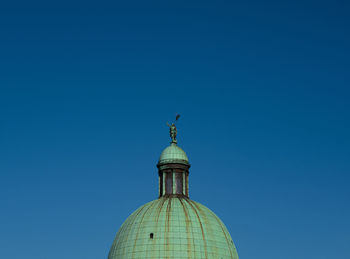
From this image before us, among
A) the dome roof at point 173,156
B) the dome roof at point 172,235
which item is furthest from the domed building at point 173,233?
the dome roof at point 173,156

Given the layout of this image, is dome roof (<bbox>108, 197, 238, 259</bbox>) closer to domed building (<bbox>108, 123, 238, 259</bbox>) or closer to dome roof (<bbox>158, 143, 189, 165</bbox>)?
domed building (<bbox>108, 123, 238, 259</bbox>)

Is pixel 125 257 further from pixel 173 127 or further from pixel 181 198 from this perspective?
pixel 173 127

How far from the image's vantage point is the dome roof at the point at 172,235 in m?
73.8

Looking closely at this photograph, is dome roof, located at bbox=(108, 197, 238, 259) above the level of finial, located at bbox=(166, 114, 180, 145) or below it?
below

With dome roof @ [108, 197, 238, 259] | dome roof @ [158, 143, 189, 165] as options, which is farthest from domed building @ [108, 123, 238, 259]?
dome roof @ [158, 143, 189, 165]

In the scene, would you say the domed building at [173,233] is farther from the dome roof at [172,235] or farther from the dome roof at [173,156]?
the dome roof at [173,156]

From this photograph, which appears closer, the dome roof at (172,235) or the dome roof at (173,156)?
the dome roof at (172,235)

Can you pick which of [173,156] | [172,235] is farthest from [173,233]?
[173,156]

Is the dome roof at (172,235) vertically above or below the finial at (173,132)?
below

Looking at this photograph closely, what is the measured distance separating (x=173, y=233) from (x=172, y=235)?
0.93ft

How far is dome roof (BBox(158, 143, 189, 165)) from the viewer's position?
281ft

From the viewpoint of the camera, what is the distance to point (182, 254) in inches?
2886

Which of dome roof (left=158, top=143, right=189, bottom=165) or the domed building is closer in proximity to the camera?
the domed building

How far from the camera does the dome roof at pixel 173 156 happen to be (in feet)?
281
